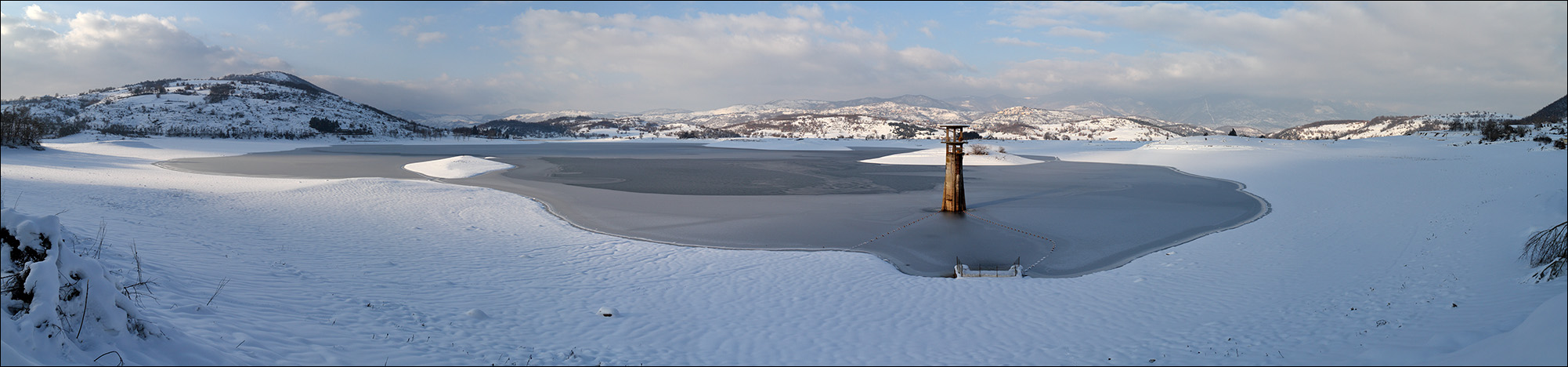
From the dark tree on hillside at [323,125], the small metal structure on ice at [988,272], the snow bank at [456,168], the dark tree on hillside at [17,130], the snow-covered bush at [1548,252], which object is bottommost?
the small metal structure on ice at [988,272]

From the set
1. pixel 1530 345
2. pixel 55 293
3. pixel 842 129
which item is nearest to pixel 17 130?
pixel 55 293

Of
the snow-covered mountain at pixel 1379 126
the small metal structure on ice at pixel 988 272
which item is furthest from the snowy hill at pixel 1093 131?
the small metal structure on ice at pixel 988 272

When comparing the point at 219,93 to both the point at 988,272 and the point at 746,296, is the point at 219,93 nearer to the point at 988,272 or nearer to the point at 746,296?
the point at 746,296

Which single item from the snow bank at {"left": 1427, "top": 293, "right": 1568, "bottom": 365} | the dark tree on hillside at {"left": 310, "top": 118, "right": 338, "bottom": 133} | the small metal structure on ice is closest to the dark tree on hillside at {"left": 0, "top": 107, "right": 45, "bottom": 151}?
the small metal structure on ice

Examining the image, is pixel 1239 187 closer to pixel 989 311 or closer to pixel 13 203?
pixel 989 311

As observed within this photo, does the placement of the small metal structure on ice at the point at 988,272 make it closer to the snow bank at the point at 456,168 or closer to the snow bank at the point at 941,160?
the snow bank at the point at 456,168

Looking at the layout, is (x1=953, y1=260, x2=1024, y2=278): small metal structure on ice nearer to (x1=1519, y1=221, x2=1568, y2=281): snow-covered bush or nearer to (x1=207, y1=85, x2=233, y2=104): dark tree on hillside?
(x1=1519, y1=221, x2=1568, y2=281): snow-covered bush
